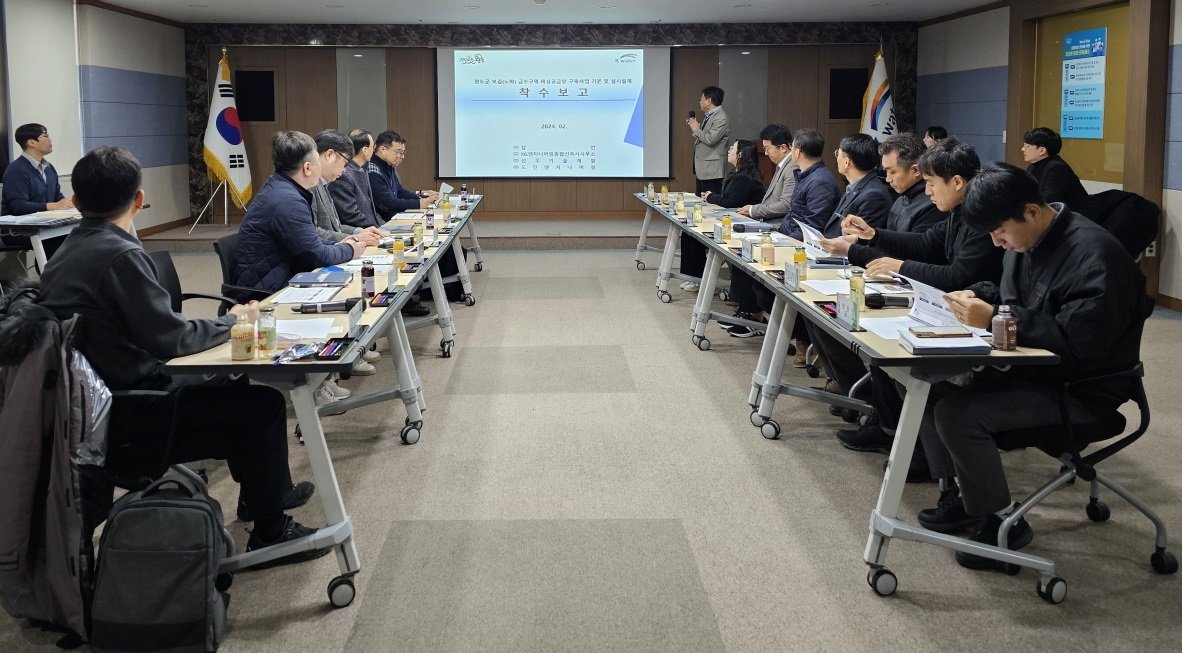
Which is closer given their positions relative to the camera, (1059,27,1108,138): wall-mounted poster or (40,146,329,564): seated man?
(40,146,329,564): seated man

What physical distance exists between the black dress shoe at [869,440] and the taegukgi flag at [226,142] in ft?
28.8

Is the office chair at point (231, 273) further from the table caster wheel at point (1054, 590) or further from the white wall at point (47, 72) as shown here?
the white wall at point (47, 72)

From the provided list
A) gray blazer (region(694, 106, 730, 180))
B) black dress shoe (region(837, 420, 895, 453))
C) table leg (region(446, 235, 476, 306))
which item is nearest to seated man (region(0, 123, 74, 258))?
table leg (region(446, 235, 476, 306))

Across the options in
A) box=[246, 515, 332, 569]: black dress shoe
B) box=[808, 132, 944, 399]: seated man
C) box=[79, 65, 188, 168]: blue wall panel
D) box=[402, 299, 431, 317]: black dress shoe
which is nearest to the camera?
box=[246, 515, 332, 569]: black dress shoe

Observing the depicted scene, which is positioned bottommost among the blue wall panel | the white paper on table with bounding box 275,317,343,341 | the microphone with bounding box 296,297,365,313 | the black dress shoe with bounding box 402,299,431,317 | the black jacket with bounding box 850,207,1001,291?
the black dress shoe with bounding box 402,299,431,317

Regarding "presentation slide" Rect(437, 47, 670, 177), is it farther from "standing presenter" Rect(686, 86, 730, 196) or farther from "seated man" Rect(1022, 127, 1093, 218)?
"seated man" Rect(1022, 127, 1093, 218)

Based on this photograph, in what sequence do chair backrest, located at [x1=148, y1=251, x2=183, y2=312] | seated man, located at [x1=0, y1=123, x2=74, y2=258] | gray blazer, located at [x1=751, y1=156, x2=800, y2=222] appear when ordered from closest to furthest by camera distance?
chair backrest, located at [x1=148, y1=251, x2=183, y2=312] → gray blazer, located at [x1=751, y1=156, x2=800, y2=222] → seated man, located at [x1=0, y1=123, x2=74, y2=258]

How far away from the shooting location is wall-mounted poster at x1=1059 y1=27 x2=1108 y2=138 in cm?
809

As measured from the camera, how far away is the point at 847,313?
3.18 m

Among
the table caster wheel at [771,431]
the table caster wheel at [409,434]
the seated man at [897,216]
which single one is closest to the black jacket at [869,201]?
the seated man at [897,216]

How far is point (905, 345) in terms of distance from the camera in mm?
2807

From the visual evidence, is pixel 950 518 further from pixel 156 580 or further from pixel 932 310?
pixel 156 580

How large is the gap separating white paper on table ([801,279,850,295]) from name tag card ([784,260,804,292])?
0.05 meters

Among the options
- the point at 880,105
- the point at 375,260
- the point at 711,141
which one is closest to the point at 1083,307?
the point at 375,260
